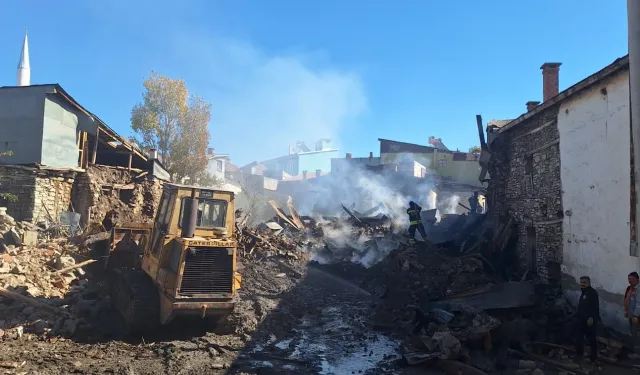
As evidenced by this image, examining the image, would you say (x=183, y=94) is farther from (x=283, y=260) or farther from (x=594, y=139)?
(x=594, y=139)

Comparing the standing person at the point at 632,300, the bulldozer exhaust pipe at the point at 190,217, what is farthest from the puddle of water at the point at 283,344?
the standing person at the point at 632,300

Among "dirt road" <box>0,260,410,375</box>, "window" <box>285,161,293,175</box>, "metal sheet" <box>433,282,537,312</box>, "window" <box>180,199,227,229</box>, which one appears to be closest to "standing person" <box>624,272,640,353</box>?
"metal sheet" <box>433,282,537,312</box>

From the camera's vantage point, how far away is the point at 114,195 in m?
20.0

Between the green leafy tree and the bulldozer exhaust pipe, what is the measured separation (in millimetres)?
25675

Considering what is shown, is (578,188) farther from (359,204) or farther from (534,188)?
(359,204)

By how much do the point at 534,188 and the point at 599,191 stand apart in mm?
3262

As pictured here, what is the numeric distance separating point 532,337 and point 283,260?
31.8 feet

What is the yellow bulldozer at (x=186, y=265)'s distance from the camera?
8.13 meters

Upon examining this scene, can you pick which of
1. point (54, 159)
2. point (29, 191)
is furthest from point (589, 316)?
point (54, 159)

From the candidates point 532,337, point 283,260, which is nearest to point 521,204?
point 532,337

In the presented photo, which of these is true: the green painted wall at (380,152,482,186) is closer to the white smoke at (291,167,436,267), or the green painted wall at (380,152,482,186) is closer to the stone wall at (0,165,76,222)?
the white smoke at (291,167,436,267)

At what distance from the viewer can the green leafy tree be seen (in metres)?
33.2

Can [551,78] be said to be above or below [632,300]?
above

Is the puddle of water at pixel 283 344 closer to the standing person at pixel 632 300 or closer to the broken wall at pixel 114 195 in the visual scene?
the standing person at pixel 632 300
